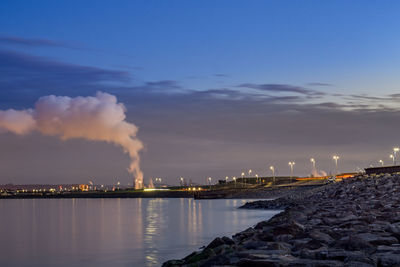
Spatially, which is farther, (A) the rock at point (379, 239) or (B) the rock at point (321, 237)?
(B) the rock at point (321, 237)

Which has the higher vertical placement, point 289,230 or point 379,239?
point 379,239

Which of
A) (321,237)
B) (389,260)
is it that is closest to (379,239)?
(321,237)

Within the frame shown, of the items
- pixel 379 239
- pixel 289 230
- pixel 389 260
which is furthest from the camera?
pixel 289 230

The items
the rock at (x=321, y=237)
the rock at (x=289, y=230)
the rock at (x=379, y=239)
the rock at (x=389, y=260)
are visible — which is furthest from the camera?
the rock at (x=289, y=230)

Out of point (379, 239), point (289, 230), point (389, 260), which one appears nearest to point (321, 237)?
point (379, 239)

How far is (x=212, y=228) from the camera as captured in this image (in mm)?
43938

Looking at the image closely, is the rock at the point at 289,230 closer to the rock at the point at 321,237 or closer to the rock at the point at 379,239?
the rock at the point at 321,237

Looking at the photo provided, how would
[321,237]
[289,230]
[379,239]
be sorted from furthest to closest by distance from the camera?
[289,230] < [321,237] < [379,239]

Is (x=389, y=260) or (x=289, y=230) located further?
(x=289, y=230)

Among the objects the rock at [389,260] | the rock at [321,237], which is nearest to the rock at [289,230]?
the rock at [321,237]

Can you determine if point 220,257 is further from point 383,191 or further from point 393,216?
point 383,191

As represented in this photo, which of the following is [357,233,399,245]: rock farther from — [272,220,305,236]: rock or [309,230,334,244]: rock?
[272,220,305,236]: rock

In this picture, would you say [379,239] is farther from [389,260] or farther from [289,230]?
[289,230]

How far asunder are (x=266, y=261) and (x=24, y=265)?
1641 centimetres
